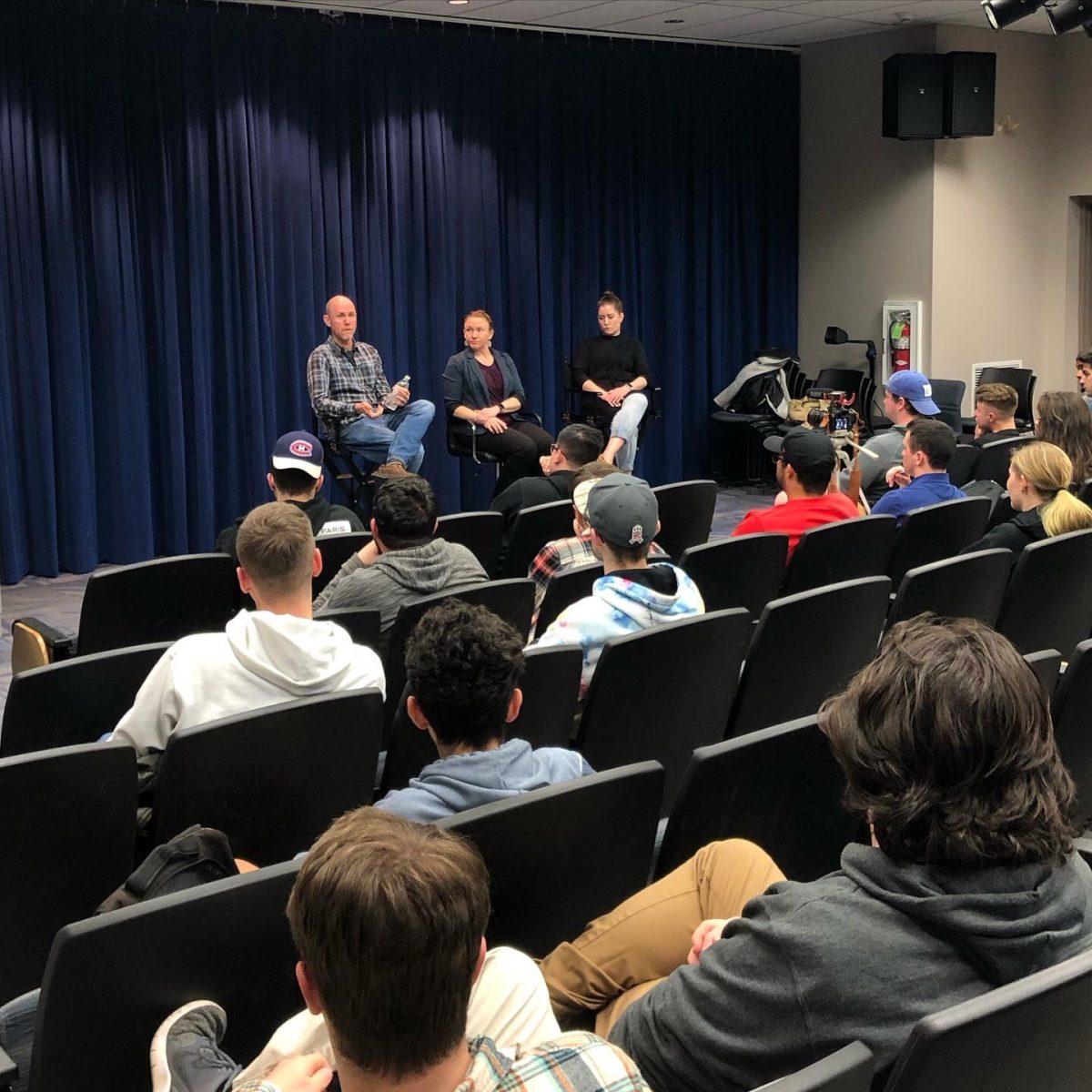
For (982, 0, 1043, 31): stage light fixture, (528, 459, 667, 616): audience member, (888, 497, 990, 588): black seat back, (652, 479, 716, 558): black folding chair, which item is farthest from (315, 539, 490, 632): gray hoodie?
(982, 0, 1043, 31): stage light fixture

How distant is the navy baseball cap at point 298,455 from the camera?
4926mm

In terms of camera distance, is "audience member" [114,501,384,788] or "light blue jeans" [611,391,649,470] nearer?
"audience member" [114,501,384,788]

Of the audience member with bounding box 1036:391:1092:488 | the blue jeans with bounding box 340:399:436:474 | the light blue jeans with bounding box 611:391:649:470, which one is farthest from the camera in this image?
the light blue jeans with bounding box 611:391:649:470

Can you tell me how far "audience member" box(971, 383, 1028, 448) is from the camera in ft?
22.5

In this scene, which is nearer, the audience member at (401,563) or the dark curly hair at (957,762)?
the dark curly hair at (957,762)

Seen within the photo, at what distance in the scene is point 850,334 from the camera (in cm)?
1071

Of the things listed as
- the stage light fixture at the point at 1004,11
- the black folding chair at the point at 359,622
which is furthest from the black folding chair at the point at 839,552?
the stage light fixture at the point at 1004,11

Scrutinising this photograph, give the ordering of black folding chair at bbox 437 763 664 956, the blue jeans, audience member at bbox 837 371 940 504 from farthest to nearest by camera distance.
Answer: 1. the blue jeans
2. audience member at bbox 837 371 940 504
3. black folding chair at bbox 437 763 664 956

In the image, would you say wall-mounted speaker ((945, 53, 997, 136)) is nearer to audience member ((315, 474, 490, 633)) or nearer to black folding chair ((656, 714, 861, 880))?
audience member ((315, 474, 490, 633))


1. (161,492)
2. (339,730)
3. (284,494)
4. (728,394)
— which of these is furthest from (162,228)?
(339,730)

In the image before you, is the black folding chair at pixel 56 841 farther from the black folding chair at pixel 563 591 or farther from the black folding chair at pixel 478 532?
the black folding chair at pixel 478 532

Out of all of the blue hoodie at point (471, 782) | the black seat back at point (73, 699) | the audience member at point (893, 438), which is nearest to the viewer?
the blue hoodie at point (471, 782)

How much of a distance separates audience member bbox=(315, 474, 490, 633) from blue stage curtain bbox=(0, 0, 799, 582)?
4202 millimetres

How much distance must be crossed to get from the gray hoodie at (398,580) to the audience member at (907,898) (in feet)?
7.51
